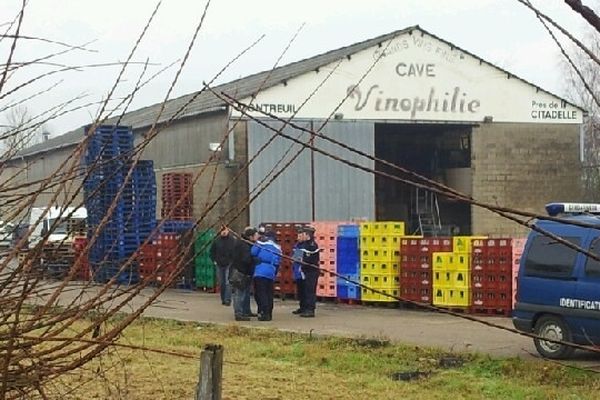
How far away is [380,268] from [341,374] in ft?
27.5

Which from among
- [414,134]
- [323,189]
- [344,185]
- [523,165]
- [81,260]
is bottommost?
[81,260]

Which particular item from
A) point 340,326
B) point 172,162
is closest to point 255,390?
point 340,326

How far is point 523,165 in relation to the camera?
35.6 m

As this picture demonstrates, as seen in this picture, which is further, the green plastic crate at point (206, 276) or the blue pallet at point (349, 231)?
the green plastic crate at point (206, 276)

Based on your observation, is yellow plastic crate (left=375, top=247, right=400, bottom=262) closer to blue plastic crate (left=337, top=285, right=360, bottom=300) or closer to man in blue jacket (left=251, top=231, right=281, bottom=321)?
blue plastic crate (left=337, top=285, right=360, bottom=300)

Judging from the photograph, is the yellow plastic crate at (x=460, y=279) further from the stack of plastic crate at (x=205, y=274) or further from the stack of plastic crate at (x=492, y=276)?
the stack of plastic crate at (x=205, y=274)

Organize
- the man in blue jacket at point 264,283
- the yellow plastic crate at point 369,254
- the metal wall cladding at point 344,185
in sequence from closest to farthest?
the man in blue jacket at point 264,283 < the yellow plastic crate at point 369,254 < the metal wall cladding at point 344,185

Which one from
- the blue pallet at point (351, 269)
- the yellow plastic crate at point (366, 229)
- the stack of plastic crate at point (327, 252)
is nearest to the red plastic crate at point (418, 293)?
the blue pallet at point (351, 269)

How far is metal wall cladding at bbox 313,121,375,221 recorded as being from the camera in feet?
105

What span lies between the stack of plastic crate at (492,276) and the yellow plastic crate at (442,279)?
517 mm

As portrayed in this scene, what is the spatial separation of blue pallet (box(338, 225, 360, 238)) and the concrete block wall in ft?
43.4

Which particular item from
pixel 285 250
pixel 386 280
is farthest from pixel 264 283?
pixel 285 250

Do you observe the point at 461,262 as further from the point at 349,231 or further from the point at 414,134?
the point at 414,134

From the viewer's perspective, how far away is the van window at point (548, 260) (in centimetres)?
1327
